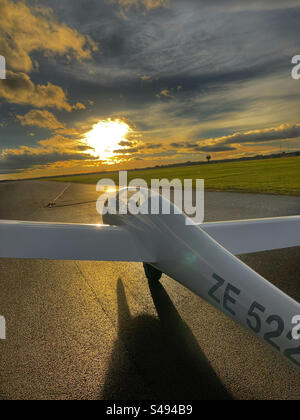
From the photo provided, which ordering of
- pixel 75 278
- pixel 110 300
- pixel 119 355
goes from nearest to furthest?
pixel 119 355 < pixel 110 300 < pixel 75 278

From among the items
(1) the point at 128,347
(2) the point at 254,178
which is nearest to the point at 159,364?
(1) the point at 128,347

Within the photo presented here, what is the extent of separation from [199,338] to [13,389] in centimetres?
240

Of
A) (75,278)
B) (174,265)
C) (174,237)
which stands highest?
(174,237)

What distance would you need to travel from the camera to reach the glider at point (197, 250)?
2.45 m

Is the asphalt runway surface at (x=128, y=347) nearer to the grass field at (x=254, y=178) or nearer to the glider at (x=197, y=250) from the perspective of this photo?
the glider at (x=197, y=250)

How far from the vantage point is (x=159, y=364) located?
10.1ft

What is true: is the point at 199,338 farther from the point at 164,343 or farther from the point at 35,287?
the point at 35,287

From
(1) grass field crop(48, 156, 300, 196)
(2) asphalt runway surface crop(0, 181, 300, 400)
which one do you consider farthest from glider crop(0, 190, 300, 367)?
(1) grass field crop(48, 156, 300, 196)

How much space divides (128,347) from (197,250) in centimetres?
165

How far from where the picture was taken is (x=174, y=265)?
11.4ft

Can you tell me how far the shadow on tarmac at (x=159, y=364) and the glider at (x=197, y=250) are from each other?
0.90 m

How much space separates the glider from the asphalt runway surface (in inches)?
32.7

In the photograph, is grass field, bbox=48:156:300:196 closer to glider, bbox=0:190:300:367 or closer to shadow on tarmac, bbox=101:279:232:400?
glider, bbox=0:190:300:367

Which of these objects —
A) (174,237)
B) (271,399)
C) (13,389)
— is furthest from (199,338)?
(13,389)
